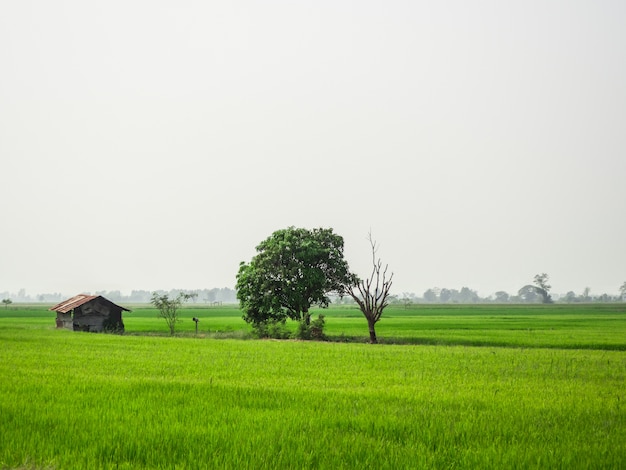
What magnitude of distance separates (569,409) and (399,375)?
651cm

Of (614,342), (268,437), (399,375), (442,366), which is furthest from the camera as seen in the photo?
(614,342)

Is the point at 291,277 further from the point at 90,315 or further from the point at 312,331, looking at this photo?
the point at 90,315

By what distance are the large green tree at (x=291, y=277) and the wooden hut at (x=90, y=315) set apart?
1377cm

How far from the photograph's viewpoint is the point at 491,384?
50.7ft

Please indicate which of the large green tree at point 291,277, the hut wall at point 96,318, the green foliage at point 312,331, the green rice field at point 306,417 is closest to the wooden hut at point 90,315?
the hut wall at point 96,318

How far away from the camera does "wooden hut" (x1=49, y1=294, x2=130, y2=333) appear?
52.2 m

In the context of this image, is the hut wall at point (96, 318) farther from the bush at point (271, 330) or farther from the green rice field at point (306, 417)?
the green rice field at point (306, 417)

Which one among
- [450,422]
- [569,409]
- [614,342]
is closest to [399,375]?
[569,409]

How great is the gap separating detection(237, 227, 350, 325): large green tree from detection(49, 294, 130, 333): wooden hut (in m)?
13.8

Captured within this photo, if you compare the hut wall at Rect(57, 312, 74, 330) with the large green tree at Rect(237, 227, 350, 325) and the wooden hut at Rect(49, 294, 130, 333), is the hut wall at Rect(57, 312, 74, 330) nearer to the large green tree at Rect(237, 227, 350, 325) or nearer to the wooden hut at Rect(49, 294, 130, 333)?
the wooden hut at Rect(49, 294, 130, 333)

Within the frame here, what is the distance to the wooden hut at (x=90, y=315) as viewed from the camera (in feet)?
171

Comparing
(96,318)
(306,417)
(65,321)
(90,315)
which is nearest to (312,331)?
(96,318)

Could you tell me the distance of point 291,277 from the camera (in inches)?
1837

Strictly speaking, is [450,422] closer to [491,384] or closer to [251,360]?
[491,384]
